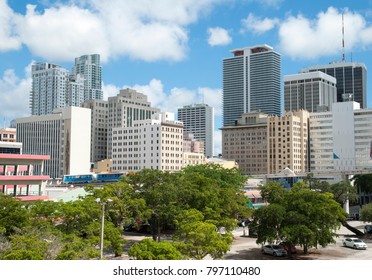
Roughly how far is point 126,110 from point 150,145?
47.2 ft

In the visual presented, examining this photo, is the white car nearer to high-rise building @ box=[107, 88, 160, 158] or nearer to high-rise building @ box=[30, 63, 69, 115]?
high-rise building @ box=[30, 63, 69, 115]

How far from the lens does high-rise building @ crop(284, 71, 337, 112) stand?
7981cm

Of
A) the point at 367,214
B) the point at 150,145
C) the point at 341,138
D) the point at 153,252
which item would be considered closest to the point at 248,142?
the point at 341,138

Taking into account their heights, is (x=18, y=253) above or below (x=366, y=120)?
below

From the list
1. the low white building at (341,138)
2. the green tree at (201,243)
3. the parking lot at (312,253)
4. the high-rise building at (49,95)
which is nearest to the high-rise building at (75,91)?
the high-rise building at (49,95)

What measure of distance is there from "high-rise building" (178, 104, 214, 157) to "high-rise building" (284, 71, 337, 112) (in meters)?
16.4

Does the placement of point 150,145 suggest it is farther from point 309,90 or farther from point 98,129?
point 309,90

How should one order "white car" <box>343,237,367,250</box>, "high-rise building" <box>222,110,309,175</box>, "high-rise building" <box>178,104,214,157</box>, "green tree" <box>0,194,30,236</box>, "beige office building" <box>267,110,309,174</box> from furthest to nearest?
"high-rise building" <box>178,104,214,157</box> < "high-rise building" <box>222,110,309,175</box> < "beige office building" <box>267,110,309,174</box> < "white car" <box>343,237,367,250</box> < "green tree" <box>0,194,30,236</box>

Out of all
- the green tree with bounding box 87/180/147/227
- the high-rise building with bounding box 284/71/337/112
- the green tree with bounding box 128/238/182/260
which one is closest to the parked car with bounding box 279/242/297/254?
the green tree with bounding box 87/180/147/227

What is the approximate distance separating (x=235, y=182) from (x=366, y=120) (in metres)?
36.8

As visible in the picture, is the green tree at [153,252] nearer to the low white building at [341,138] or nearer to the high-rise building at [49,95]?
the high-rise building at [49,95]
